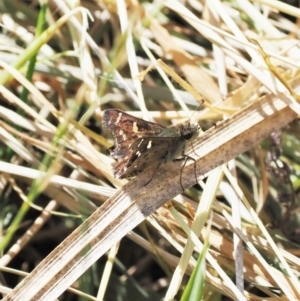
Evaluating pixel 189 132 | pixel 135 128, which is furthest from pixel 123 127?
pixel 189 132

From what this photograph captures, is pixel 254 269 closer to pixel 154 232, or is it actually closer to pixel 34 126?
pixel 154 232

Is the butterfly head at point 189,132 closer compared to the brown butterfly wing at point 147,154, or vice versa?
the brown butterfly wing at point 147,154

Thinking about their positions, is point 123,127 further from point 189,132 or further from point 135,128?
point 189,132

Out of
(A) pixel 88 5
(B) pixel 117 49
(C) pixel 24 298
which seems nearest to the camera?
(B) pixel 117 49

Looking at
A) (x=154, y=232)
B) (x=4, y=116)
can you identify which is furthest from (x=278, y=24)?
(x=4, y=116)

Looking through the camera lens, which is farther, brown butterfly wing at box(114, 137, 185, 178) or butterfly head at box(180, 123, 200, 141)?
butterfly head at box(180, 123, 200, 141)

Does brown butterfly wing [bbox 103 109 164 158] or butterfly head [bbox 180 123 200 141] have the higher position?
brown butterfly wing [bbox 103 109 164 158]
